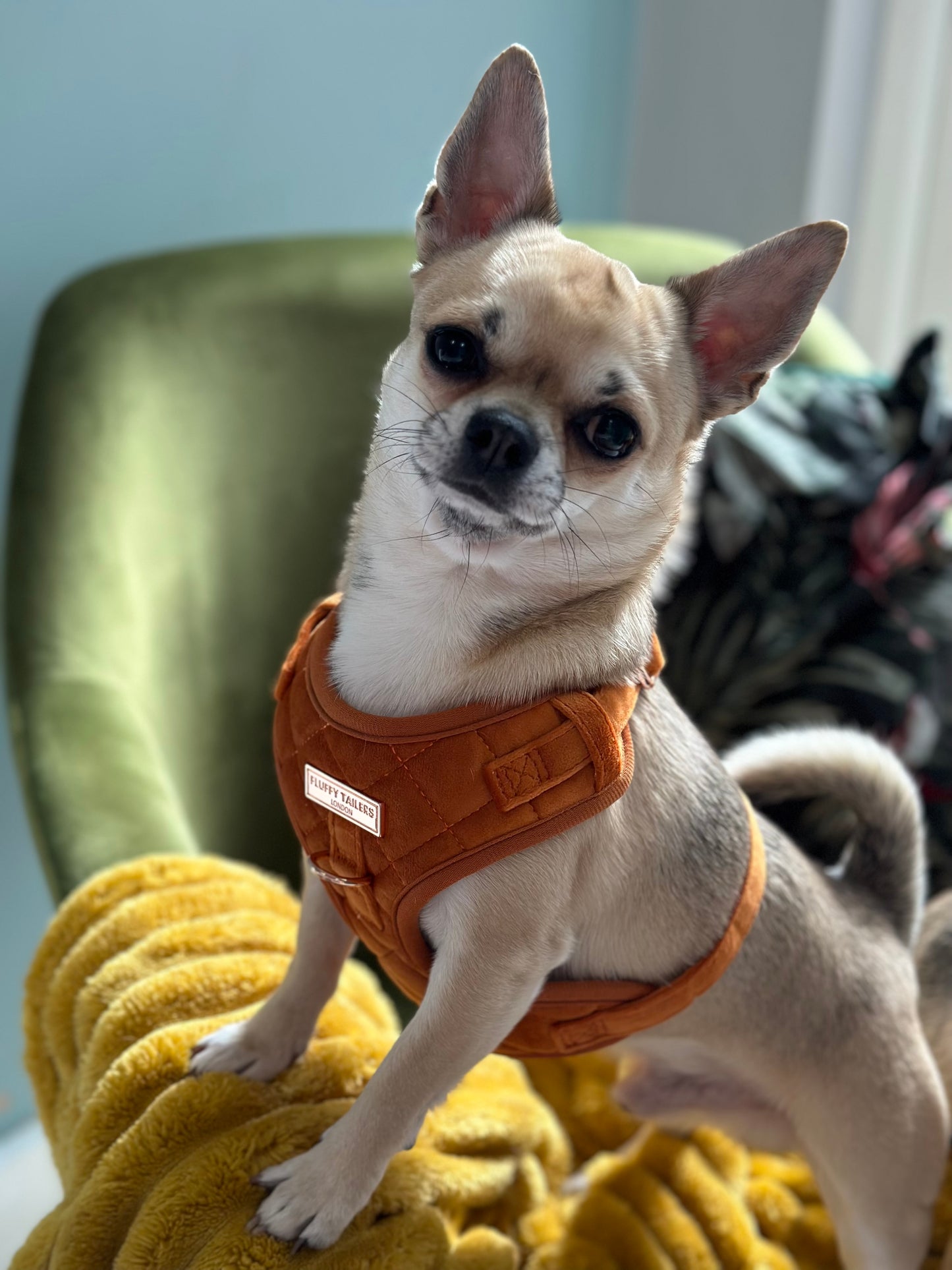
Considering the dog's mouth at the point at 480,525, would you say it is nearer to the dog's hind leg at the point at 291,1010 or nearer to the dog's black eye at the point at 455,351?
the dog's black eye at the point at 455,351

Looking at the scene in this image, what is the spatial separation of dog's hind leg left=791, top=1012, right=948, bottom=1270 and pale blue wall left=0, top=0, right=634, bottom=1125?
1138 mm

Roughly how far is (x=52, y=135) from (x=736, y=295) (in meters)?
1.00

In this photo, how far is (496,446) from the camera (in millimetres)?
746

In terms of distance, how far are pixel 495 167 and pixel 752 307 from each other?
0.72 feet

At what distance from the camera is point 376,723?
793 millimetres

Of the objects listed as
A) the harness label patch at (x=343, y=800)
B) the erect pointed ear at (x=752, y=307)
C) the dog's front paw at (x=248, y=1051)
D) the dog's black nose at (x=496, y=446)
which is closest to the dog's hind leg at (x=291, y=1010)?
the dog's front paw at (x=248, y=1051)

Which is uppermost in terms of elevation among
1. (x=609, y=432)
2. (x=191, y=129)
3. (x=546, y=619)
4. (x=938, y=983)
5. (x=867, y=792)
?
(x=191, y=129)

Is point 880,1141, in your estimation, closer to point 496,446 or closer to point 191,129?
point 496,446

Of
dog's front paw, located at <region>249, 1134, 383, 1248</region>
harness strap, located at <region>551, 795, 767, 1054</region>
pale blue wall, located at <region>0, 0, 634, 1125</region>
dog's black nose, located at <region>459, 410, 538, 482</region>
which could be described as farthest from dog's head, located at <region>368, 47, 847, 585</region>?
pale blue wall, located at <region>0, 0, 634, 1125</region>

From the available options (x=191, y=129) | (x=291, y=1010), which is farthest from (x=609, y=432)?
(x=191, y=129)

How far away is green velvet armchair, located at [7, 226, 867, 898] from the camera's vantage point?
120 centimetres

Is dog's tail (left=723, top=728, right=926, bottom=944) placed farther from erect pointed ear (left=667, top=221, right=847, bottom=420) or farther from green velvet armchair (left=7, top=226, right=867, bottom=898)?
green velvet armchair (left=7, top=226, right=867, bottom=898)

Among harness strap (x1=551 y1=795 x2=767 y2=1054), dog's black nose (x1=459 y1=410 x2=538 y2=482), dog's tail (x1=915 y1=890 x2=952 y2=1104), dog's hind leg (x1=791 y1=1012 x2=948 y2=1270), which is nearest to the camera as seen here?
dog's black nose (x1=459 y1=410 x2=538 y2=482)

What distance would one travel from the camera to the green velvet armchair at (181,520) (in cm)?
120
